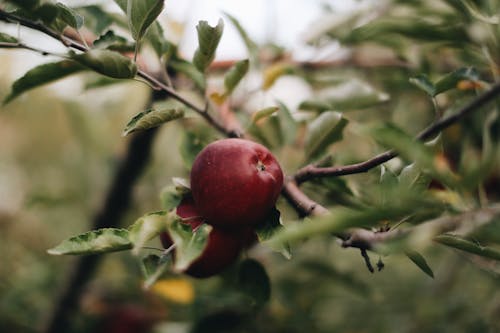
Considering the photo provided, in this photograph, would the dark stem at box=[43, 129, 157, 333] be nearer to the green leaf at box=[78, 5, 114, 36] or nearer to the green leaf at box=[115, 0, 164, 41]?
the green leaf at box=[78, 5, 114, 36]

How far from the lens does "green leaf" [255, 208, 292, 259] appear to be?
2.07 ft

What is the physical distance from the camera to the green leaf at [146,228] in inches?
22.7

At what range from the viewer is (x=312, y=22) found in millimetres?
1439

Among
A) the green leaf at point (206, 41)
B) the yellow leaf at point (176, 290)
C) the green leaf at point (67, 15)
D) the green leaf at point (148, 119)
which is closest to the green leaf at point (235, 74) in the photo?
the green leaf at point (206, 41)

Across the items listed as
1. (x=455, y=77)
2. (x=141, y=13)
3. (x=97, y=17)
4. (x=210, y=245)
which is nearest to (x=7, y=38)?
(x=141, y=13)

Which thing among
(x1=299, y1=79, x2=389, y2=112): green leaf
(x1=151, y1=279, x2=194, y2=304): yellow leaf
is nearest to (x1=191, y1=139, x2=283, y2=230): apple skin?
(x1=299, y1=79, x2=389, y2=112): green leaf

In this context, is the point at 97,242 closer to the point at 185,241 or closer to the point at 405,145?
the point at 185,241

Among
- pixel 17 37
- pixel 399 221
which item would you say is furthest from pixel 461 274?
pixel 17 37

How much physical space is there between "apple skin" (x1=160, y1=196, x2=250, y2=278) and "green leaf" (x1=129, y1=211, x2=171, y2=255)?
0.27 ft

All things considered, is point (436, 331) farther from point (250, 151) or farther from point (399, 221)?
point (250, 151)

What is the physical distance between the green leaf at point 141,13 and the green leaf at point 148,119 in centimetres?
12

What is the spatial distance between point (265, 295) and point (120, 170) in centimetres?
92

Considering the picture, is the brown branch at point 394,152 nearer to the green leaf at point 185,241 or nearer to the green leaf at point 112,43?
the green leaf at point 185,241

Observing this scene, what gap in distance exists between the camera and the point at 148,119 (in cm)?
66
